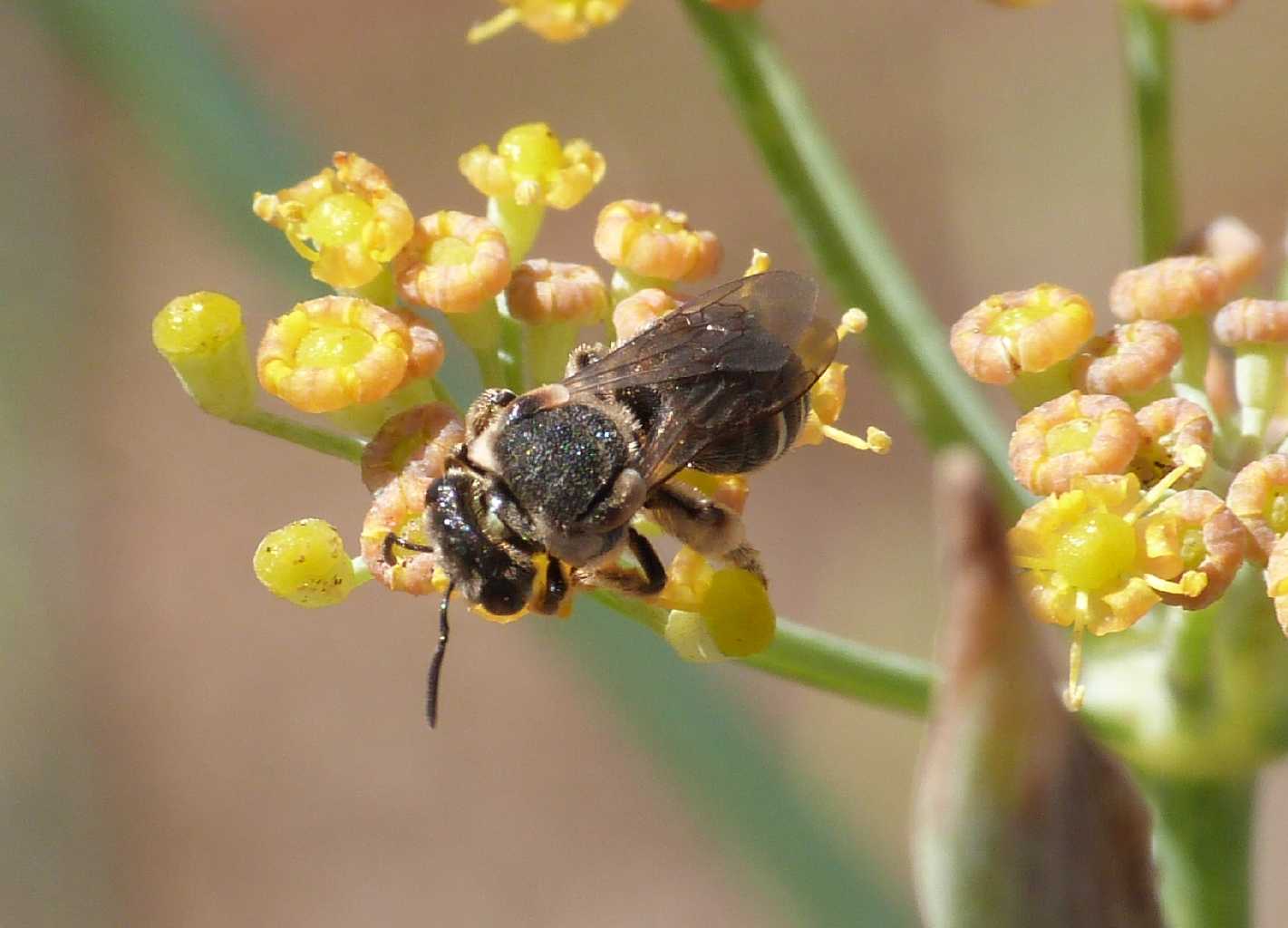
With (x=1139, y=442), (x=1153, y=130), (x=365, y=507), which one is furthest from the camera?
(x=365, y=507)

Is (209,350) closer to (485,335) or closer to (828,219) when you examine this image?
(485,335)

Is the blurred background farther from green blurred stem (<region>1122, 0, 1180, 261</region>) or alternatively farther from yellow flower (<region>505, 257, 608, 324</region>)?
yellow flower (<region>505, 257, 608, 324</region>)

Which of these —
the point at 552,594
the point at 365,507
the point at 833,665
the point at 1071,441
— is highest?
the point at 552,594

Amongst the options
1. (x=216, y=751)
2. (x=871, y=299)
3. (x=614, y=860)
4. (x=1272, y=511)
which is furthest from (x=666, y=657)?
(x=216, y=751)

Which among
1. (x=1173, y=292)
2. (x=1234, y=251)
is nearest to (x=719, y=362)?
(x=1173, y=292)

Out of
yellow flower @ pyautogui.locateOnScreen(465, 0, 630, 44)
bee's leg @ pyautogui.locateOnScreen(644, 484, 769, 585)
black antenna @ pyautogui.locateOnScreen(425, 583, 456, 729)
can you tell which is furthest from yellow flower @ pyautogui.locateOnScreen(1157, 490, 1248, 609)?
yellow flower @ pyautogui.locateOnScreen(465, 0, 630, 44)

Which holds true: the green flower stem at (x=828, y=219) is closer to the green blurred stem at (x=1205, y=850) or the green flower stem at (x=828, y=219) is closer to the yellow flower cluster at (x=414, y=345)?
the yellow flower cluster at (x=414, y=345)

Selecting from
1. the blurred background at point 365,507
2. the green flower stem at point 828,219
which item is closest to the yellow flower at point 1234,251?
the green flower stem at point 828,219
